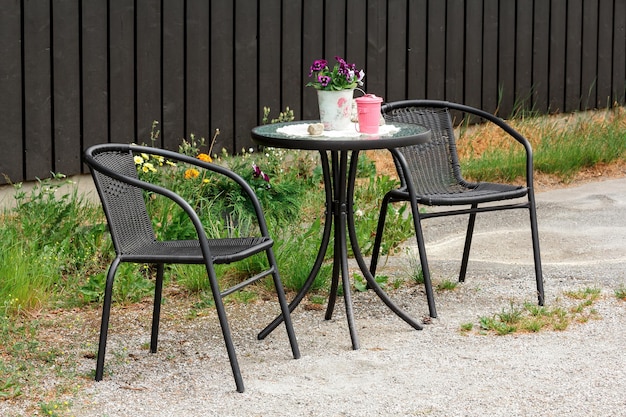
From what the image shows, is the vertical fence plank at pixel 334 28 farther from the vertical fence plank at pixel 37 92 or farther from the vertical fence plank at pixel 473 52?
the vertical fence plank at pixel 37 92

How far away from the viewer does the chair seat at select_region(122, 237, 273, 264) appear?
448 centimetres

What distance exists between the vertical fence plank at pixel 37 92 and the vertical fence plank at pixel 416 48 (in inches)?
122

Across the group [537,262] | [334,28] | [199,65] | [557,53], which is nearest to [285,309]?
[537,262]

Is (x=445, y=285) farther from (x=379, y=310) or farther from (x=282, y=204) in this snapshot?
(x=282, y=204)

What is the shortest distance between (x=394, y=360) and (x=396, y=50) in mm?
4440

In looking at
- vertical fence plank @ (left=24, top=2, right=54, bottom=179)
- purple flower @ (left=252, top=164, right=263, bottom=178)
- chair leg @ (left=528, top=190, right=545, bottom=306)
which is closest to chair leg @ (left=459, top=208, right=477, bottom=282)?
chair leg @ (left=528, top=190, right=545, bottom=306)

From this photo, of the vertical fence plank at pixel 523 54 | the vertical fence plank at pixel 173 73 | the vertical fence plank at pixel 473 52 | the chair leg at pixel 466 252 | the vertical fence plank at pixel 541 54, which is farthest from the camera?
the vertical fence plank at pixel 541 54

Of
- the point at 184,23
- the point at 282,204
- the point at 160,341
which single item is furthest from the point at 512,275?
the point at 184,23

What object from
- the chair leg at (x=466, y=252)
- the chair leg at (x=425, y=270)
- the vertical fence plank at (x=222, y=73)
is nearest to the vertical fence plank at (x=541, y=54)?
the vertical fence plank at (x=222, y=73)

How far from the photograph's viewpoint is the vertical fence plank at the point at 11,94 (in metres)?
6.61

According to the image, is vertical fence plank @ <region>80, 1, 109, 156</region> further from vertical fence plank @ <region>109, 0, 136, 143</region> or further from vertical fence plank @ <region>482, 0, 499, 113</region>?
vertical fence plank @ <region>482, 0, 499, 113</region>

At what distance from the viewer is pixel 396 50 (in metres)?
8.83

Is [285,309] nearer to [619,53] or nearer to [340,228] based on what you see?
[340,228]

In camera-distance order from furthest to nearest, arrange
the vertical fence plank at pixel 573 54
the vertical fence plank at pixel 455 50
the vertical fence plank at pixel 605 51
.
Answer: the vertical fence plank at pixel 605 51, the vertical fence plank at pixel 573 54, the vertical fence plank at pixel 455 50
